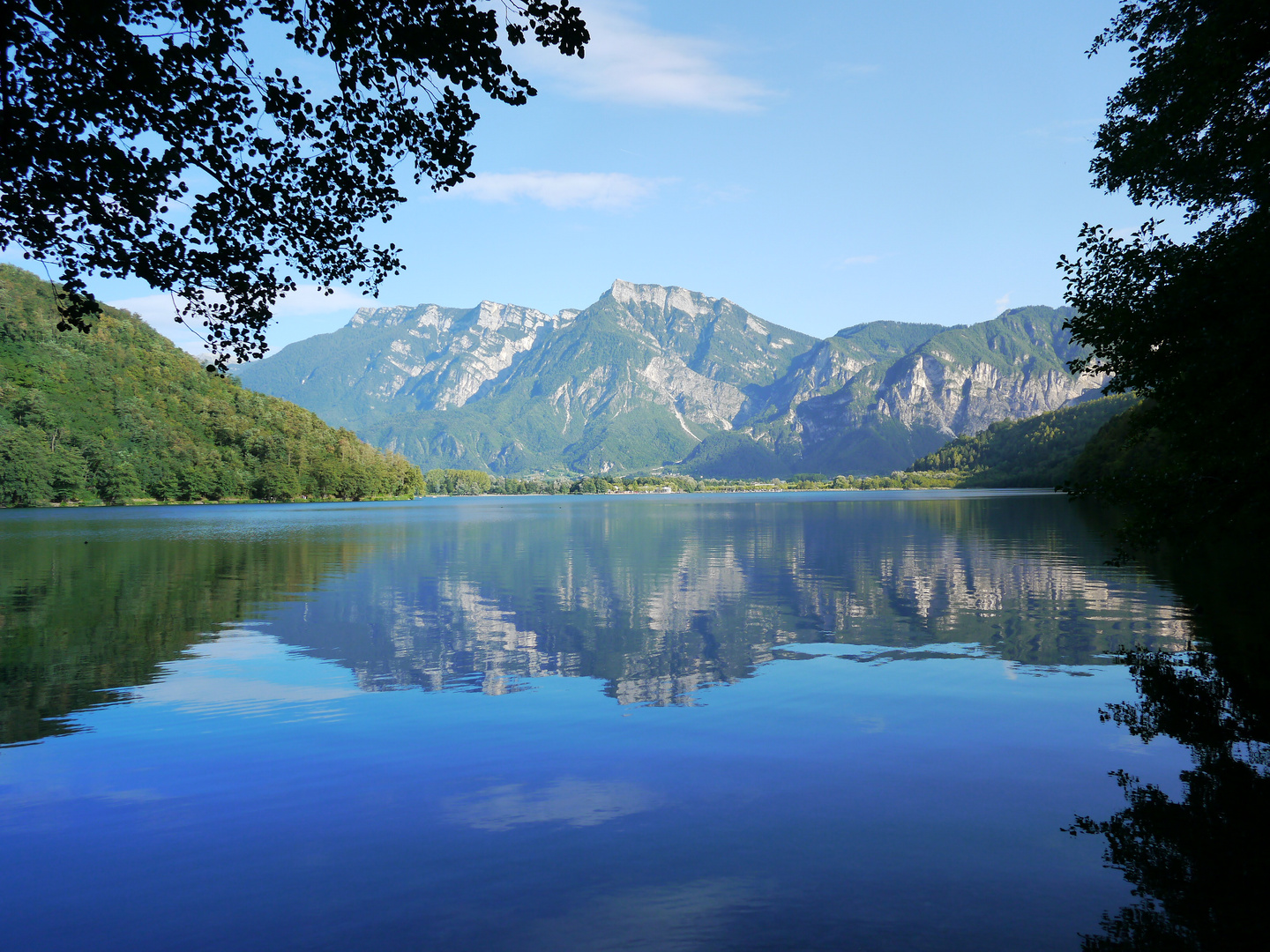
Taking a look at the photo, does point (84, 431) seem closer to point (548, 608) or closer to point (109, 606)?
point (109, 606)

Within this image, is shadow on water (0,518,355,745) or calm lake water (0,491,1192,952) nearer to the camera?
calm lake water (0,491,1192,952)

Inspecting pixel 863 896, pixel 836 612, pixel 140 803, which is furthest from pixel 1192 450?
pixel 140 803

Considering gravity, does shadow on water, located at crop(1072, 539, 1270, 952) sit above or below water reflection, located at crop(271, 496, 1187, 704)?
above

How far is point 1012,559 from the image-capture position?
46.1 meters

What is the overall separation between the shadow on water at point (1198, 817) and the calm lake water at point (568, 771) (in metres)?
0.36

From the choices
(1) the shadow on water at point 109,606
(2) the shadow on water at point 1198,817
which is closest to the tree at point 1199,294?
(2) the shadow on water at point 1198,817

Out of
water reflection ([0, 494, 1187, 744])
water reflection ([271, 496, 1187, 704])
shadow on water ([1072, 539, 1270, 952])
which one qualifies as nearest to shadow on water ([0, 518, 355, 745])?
water reflection ([0, 494, 1187, 744])

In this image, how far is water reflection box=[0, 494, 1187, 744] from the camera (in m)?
20.2

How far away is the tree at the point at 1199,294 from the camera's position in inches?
625

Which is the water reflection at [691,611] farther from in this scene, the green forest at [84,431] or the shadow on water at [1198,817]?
the green forest at [84,431]

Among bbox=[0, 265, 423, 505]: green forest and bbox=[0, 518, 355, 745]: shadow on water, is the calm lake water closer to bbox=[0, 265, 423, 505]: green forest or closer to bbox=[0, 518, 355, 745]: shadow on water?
bbox=[0, 518, 355, 745]: shadow on water

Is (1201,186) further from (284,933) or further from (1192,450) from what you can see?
(284,933)

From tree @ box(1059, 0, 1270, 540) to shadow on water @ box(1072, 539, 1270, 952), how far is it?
3.67 metres

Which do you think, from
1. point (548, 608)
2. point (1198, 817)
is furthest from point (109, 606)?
point (1198, 817)
